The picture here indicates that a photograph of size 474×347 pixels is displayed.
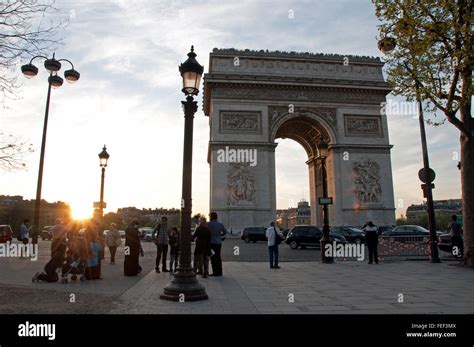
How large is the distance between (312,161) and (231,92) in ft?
44.4

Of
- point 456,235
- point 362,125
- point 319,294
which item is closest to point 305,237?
point 456,235

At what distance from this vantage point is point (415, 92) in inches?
571

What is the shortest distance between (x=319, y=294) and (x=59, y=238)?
7.62 m

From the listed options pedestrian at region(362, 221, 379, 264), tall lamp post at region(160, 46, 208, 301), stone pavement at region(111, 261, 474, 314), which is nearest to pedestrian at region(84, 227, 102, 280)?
stone pavement at region(111, 261, 474, 314)

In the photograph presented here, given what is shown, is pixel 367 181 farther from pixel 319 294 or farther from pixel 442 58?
pixel 319 294

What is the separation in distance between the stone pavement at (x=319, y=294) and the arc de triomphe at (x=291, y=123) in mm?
23457

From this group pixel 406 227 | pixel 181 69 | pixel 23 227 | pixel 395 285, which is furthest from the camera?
pixel 406 227

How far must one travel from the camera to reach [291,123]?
137 feet

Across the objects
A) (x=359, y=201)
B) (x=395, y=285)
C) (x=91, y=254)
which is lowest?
(x=395, y=285)

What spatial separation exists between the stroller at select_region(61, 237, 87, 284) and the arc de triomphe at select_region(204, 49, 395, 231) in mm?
23932

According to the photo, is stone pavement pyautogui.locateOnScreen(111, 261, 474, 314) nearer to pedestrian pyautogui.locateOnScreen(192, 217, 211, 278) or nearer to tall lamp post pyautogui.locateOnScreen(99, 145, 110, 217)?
pedestrian pyautogui.locateOnScreen(192, 217, 211, 278)
